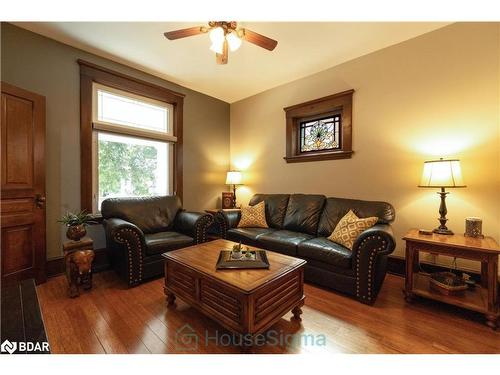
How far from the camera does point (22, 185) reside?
6.96 feet

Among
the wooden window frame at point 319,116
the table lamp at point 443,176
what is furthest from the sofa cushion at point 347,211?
the wooden window frame at point 319,116

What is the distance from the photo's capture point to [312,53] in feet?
8.83

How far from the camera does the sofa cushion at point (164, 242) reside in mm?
2335

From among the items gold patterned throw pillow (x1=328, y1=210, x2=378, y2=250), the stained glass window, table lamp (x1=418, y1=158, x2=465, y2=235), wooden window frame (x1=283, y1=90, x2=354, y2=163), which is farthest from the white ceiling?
gold patterned throw pillow (x1=328, y1=210, x2=378, y2=250)

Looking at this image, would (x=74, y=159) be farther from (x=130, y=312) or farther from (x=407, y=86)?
Result: (x=407, y=86)

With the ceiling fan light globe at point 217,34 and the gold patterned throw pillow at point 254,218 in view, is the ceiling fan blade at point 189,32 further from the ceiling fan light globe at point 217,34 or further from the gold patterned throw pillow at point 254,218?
the gold patterned throw pillow at point 254,218

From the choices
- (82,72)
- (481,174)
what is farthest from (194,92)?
(481,174)

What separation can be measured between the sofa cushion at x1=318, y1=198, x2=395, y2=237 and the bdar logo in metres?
2.64

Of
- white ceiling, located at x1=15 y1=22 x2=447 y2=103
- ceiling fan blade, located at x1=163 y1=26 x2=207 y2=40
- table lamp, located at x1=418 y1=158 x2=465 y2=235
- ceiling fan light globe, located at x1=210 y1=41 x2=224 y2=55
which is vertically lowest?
table lamp, located at x1=418 y1=158 x2=465 y2=235

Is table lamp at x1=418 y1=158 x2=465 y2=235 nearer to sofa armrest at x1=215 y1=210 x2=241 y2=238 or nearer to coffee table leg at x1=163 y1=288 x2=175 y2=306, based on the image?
sofa armrest at x1=215 y1=210 x2=241 y2=238

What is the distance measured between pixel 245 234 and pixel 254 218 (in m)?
0.40

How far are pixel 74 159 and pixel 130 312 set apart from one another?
1.96m

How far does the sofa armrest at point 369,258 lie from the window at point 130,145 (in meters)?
2.93

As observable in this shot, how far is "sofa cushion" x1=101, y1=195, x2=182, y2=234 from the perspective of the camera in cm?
264
